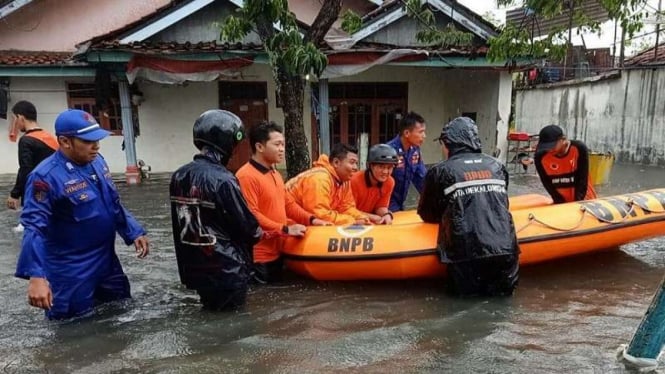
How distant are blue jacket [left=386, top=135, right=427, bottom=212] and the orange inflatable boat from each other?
782 mm

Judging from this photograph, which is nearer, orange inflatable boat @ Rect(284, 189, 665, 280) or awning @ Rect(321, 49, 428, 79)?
orange inflatable boat @ Rect(284, 189, 665, 280)

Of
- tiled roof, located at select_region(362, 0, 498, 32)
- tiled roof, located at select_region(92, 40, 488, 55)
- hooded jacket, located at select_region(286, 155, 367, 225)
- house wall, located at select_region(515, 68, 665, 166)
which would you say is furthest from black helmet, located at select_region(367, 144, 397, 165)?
house wall, located at select_region(515, 68, 665, 166)

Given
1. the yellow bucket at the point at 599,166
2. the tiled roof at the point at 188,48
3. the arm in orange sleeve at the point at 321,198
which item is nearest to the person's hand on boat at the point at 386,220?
the arm in orange sleeve at the point at 321,198

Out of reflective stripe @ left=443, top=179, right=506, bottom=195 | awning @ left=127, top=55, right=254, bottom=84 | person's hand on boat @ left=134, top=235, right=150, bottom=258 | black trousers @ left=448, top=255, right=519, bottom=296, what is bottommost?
black trousers @ left=448, top=255, right=519, bottom=296

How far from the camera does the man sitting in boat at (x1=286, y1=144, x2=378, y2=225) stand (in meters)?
4.48

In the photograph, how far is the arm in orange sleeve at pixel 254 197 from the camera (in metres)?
3.98

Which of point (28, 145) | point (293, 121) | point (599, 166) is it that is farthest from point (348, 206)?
point (599, 166)

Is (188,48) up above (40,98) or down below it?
above

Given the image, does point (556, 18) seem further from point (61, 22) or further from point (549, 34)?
point (61, 22)

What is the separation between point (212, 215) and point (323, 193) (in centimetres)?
135

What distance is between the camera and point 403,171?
560cm

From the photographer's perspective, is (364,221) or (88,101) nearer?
(364,221)

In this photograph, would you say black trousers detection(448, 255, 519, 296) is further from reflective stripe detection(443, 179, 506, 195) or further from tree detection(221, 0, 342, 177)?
tree detection(221, 0, 342, 177)

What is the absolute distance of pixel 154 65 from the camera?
9.77m
